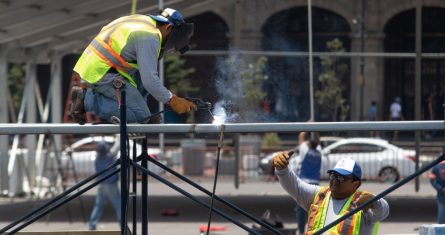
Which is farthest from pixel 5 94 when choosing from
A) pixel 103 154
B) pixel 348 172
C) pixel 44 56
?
pixel 348 172

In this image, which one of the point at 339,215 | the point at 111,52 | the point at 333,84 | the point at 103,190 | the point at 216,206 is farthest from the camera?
the point at 333,84

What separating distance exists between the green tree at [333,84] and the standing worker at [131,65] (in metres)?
21.3

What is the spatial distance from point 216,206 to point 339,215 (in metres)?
10.6

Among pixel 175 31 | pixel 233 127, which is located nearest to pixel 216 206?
pixel 175 31

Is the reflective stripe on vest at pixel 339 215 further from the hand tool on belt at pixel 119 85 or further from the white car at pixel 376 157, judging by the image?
the white car at pixel 376 157

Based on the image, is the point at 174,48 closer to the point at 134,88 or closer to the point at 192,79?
the point at 134,88

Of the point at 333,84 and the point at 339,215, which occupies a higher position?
the point at 333,84

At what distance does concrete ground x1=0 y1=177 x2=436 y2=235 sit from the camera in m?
17.2

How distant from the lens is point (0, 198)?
2139 centimetres

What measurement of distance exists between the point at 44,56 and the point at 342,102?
37.6 feet

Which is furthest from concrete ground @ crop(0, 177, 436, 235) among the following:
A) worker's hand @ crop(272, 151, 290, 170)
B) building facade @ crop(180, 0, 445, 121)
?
worker's hand @ crop(272, 151, 290, 170)

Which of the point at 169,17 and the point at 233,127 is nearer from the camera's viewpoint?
the point at 233,127

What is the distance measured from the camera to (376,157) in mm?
26031

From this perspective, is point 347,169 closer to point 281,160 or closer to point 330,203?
point 330,203
